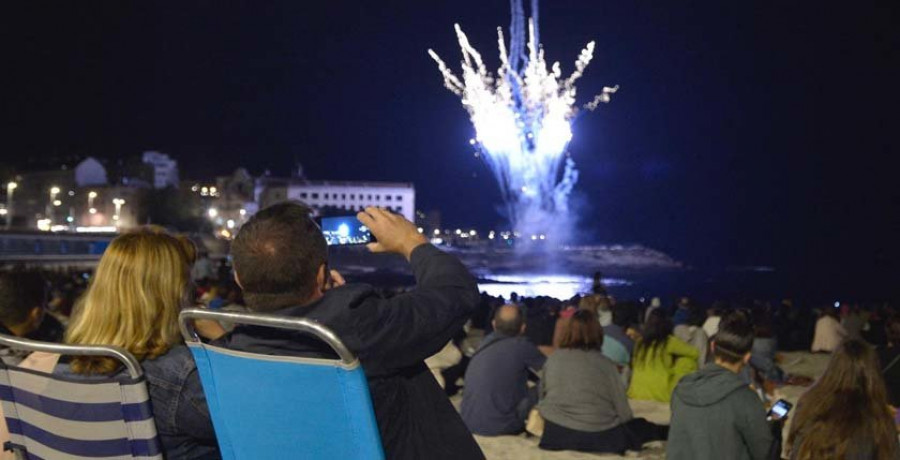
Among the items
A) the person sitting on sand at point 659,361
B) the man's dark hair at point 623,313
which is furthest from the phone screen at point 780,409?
the man's dark hair at point 623,313

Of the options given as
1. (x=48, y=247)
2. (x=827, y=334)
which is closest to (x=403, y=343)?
(x=827, y=334)

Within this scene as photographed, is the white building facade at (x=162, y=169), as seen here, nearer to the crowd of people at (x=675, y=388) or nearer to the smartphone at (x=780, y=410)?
the crowd of people at (x=675, y=388)

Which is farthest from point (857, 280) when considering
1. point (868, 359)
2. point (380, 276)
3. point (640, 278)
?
point (868, 359)

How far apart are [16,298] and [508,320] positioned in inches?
157

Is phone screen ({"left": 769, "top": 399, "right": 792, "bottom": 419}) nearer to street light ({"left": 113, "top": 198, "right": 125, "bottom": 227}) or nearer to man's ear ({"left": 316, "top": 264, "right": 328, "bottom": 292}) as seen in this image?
man's ear ({"left": 316, "top": 264, "right": 328, "bottom": 292})

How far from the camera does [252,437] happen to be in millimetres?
2049

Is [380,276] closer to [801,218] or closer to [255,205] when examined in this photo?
[255,205]

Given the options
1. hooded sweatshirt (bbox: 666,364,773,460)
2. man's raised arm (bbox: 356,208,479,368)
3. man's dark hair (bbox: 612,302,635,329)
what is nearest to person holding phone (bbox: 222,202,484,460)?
man's raised arm (bbox: 356,208,479,368)

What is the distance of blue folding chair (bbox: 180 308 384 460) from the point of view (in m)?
1.85

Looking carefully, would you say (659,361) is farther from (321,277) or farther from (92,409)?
(92,409)

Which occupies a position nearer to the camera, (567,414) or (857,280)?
(567,414)

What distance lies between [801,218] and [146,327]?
5927 inches

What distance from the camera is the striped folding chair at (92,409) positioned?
2.25 meters

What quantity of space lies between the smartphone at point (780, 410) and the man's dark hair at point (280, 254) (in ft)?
11.7
